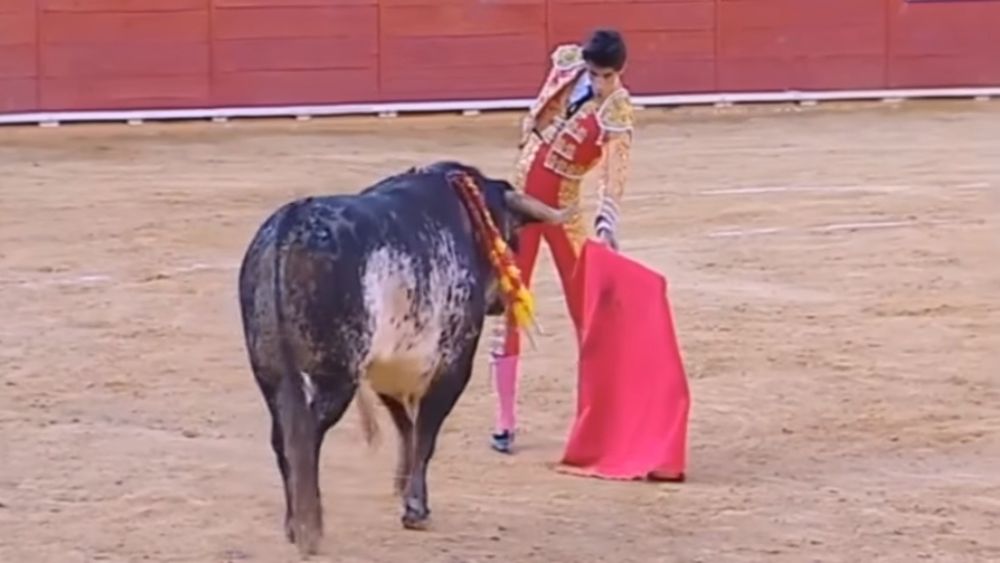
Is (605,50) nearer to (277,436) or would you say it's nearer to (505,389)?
(505,389)

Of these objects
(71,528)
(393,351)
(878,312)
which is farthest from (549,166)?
(878,312)

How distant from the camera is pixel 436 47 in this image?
16.8 meters

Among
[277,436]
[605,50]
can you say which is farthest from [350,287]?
[605,50]

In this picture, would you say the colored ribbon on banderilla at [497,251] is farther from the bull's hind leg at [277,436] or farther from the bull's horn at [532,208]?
the bull's hind leg at [277,436]

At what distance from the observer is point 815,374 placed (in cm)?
718

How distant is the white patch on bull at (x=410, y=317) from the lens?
4.82 m

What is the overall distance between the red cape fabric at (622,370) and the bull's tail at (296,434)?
1.25 metres

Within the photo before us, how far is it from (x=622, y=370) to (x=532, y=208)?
608 mm

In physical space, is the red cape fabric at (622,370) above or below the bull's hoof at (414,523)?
above

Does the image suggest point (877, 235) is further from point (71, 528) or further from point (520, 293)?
point (71, 528)

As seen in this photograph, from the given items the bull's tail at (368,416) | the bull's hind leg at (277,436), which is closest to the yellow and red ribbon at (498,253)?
the bull's tail at (368,416)

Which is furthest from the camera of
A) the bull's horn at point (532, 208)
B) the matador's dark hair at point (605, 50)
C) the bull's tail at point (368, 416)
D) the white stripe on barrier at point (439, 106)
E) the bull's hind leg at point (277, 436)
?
the white stripe on barrier at point (439, 106)

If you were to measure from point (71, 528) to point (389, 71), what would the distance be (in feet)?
38.5

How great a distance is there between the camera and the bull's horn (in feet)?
18.5
